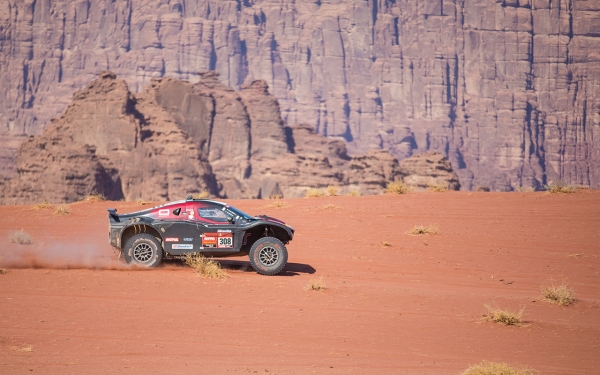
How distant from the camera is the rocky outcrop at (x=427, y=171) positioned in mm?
105000

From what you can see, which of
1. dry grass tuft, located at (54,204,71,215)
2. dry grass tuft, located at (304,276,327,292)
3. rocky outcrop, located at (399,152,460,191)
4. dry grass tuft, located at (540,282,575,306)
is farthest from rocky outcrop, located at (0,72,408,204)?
dry grass tuft, located at (540,282,575,306)

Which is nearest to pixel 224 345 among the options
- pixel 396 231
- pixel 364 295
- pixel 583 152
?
pixel 364 295

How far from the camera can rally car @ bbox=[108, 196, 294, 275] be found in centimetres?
1783

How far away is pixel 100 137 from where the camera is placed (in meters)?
112

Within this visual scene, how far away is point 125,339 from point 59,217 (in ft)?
52.4

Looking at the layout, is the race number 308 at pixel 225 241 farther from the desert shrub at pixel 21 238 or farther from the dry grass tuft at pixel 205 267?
the desert shrub at pixel 21 238

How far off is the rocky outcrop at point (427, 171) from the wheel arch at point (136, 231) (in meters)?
87.1

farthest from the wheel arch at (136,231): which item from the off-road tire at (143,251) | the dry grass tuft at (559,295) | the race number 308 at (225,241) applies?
the dry grass tuft at (559,295)

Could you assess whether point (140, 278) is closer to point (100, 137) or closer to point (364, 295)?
point (364, 295)

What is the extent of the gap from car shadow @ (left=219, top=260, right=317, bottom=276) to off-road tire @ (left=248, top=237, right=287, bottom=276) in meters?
0.43

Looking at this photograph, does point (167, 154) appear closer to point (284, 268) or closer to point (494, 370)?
point (284, 268)

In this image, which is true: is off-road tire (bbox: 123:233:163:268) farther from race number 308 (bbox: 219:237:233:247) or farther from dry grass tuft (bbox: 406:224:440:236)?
dry grass tuft (bbox: 406:224:440:236)

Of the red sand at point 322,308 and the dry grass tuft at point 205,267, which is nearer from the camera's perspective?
the red sand at point 322,308

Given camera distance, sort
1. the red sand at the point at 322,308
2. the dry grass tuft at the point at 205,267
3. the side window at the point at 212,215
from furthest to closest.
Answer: the side window at the point at 212,215
the dry grass tuft at the point at 205,267
the red sand at the point at 322,308
